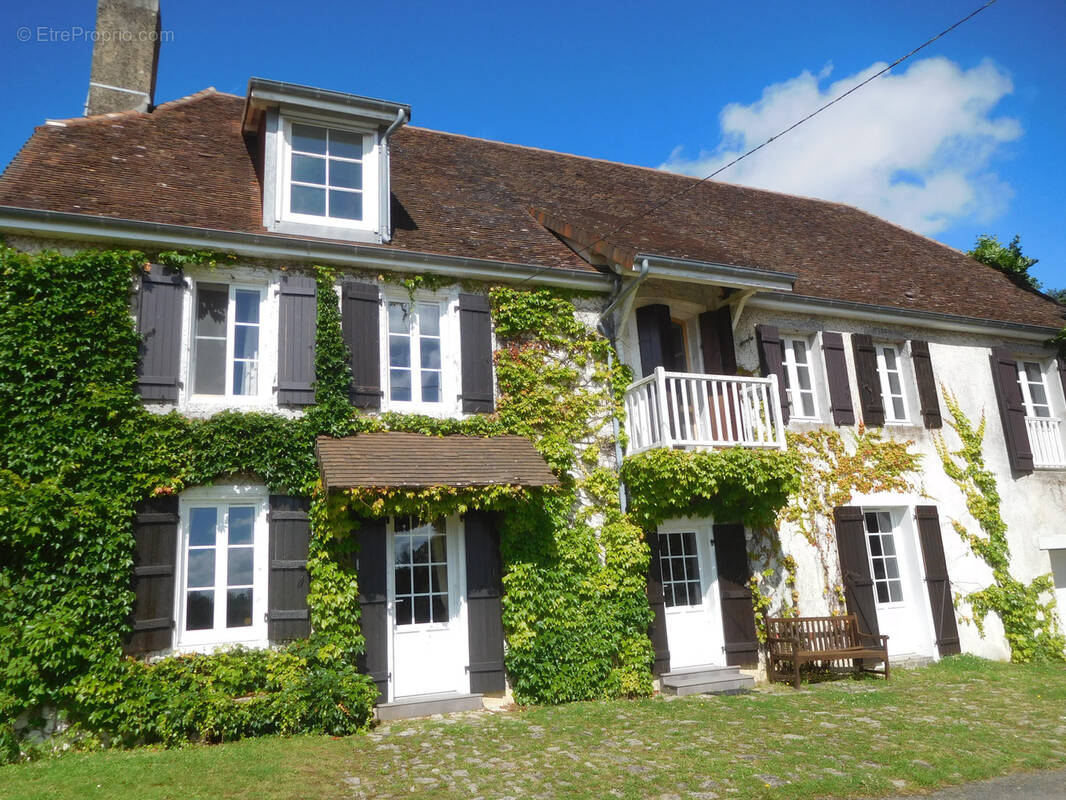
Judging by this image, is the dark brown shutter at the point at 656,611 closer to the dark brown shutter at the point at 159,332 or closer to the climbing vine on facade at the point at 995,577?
the climbing vine on facade at the point at 995,577

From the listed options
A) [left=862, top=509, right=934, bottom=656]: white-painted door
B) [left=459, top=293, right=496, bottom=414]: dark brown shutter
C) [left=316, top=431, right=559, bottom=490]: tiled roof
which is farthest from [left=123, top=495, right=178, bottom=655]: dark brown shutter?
[left=862, top=509, right=934, bottom=656]: white-painted door

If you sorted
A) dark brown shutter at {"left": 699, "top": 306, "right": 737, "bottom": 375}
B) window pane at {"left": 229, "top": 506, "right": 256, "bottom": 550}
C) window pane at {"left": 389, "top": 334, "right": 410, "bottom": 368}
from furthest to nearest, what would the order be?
1. dark brown shutter at {"left": 699, "top": 306, "right": 737, "bottom": 375}
2. window pane at {"left": 389, "top": 334, "right": 410, "bottom": 368}
3. window pane at {"left": 229, "top": 506, "right": 256, "bottom": 550}

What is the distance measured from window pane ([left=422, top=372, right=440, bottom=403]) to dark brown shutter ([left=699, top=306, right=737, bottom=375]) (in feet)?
13.8

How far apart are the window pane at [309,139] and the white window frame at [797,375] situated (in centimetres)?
759

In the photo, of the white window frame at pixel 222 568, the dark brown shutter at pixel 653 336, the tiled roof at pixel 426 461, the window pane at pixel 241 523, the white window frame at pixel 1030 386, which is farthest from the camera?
the white window frame at pixel 1030 386

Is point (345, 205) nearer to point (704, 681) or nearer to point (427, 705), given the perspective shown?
point (427, 705)

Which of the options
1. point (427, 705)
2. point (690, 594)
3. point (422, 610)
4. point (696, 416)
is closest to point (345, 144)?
point (696, 416)

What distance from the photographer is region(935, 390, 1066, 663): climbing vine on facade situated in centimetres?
1242

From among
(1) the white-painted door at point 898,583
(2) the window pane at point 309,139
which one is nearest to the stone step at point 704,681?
Result: (1) the white-painted door at point 898,583

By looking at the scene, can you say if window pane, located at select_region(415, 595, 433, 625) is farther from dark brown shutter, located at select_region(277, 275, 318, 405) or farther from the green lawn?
A: dark brown shutter, located at select_region(277, 275, 318, 405)

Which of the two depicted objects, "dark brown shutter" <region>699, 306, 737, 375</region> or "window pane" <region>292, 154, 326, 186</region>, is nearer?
"window pane" <region>292, 154, 326, 186</region>

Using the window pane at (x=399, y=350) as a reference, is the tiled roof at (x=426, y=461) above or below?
below

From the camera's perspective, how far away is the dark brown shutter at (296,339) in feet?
30.1

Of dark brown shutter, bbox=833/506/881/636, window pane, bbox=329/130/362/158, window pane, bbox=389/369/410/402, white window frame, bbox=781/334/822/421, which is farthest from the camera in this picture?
white window frame, bbox=781/334/822/421
